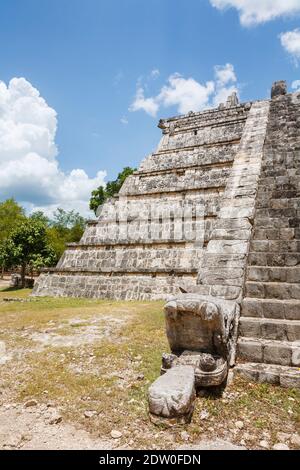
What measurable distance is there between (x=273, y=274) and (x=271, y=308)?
0.67 meters

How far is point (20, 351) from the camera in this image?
461cm

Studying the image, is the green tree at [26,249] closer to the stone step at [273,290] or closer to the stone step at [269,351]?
the stone step at [273,290]

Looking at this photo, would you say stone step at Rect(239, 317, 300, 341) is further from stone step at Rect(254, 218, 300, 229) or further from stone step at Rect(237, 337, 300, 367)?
stone step at Rect(254, 218, 300, 229)

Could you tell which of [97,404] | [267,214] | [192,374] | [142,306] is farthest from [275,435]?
[142,306]

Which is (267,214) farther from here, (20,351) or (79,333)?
(20,351)

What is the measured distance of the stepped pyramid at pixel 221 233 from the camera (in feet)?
13.7

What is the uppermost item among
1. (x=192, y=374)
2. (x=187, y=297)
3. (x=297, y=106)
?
(x=297, y=106)

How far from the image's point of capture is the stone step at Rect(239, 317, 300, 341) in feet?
12.7

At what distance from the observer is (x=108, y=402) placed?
3.10m

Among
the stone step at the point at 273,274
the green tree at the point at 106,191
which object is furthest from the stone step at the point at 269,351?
the green tree at the point at 106,191

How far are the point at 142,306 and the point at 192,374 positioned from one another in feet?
14.5

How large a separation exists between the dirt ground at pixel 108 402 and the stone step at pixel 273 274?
174 centimetres

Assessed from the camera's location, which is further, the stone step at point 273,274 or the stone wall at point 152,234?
the stone wall at point 152,234

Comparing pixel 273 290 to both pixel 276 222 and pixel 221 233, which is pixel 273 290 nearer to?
pixel 221 233
